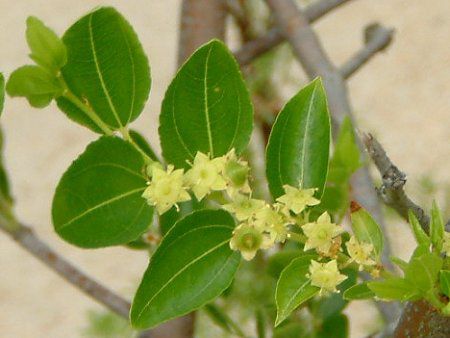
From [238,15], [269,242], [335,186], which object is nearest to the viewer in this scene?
[269,242]

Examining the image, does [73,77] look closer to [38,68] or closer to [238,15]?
[38,68]

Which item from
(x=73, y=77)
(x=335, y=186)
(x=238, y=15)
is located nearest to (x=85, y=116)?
(x=73, y=77)

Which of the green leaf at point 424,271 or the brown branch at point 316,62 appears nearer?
the green leaf at point 424,271

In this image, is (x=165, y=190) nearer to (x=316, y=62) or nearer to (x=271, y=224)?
Result: (x=271, y=224)

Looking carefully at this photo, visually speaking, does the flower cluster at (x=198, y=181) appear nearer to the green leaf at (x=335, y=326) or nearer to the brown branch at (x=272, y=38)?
the green leaf at (x=335, y=326)

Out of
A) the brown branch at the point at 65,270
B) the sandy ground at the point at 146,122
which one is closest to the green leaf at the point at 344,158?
the brown branch at the point at 65,270

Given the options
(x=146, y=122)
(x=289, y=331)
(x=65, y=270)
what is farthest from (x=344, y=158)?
(x=146, y=122)

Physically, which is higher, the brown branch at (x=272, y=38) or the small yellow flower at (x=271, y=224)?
the small yellow flower at (x=271, y=224)
